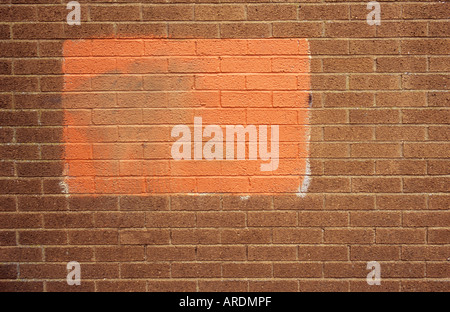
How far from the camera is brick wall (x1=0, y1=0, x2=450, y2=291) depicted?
93.6 inches

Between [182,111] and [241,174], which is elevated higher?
[182,111]

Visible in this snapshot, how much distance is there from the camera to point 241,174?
2439mm

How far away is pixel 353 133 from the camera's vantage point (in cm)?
242

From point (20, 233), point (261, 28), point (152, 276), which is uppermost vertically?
point (261, 28)

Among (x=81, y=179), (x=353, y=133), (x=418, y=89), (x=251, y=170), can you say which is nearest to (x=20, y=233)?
(x=81, y=179)

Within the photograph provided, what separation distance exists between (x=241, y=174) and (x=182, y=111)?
604 mm

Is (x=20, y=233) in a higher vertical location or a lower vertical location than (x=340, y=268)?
higher

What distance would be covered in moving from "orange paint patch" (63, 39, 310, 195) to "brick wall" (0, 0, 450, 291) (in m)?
0.03

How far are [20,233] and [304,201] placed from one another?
2.04 m

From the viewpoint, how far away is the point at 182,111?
2412 mm

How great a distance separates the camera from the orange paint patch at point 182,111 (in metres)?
2.39

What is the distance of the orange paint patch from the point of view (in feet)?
7.85

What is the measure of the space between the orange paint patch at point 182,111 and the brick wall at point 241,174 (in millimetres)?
30
